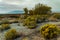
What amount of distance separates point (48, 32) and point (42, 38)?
3.22 ft

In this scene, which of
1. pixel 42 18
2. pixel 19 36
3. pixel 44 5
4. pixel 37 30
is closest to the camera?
pixel 19 36

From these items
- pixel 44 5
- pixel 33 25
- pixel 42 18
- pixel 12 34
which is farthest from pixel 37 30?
pixel 44 5

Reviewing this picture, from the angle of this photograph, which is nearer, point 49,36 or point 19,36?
point 49,36

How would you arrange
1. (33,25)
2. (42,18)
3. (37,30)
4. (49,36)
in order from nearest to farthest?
(49,36) → (37,30) → (33,25) → (42,18)

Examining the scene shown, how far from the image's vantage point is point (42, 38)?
19.3m

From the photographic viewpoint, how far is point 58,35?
64.5 feet

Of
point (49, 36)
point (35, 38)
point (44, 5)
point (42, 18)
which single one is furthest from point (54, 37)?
point (44, 5)

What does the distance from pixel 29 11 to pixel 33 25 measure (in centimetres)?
1725

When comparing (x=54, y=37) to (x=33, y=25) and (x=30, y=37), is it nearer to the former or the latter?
(x=30, y=37)

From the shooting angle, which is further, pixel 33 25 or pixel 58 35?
pixel 33 25

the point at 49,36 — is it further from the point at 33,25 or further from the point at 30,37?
the point at 33,25

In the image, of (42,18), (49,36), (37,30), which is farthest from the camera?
(42,18)

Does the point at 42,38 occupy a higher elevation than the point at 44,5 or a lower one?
lower

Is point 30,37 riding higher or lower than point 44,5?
lower
